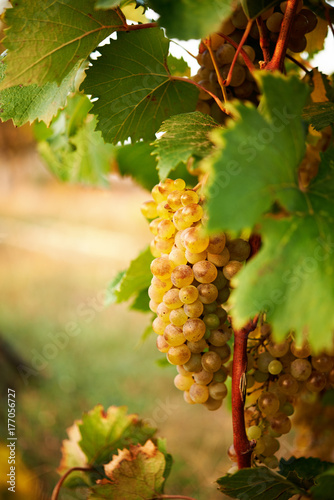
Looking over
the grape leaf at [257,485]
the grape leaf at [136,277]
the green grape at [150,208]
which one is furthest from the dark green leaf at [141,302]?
the grape leaf at [257,485]

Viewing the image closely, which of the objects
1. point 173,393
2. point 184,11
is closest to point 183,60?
point 184,11

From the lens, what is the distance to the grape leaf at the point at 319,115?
0.36 m

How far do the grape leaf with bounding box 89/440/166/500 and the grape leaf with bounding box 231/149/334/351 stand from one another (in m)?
0.27

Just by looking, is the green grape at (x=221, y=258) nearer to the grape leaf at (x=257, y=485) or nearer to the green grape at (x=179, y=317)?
the green grape at (x=179, y=317)

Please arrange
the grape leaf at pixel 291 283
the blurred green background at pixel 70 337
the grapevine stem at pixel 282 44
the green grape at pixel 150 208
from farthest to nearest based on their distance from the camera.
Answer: the blurred green background at pixel 70 337 < the green grape at pixel 150 208 < the grapevine stem at pixel 282 44 < the grape leaf at pixel 291 283

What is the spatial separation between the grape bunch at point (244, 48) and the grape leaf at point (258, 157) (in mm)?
156

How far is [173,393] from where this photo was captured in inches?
73.2

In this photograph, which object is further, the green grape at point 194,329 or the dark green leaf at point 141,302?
the dark green leaf at point 141,302

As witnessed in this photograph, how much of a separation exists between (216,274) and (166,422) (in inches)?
55.8

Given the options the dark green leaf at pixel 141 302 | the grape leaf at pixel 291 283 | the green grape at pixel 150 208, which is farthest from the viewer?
the dark green leaf at pixel 141 302

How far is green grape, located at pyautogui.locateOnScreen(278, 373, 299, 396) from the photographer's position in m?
0.41

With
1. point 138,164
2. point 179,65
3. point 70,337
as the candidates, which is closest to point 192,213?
point 179,65

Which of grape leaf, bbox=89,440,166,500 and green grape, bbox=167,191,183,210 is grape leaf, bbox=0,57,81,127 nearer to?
green grape, bbox=167,191,183,210

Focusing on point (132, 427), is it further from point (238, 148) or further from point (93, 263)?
point (93, 263)
